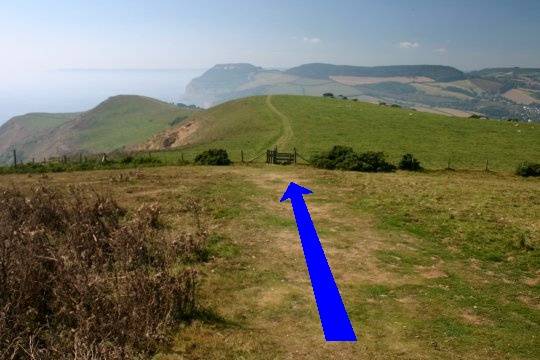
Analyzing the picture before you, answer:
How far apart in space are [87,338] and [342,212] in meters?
17.3

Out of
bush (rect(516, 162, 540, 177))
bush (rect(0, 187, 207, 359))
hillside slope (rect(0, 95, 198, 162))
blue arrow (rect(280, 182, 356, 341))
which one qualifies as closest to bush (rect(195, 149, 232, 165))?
blue arrow (rect(280, 182, 356, 341))

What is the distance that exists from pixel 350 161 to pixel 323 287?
26.1m

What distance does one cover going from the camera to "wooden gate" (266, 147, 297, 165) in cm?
4375

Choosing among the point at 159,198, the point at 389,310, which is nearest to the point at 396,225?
the point at 389,310

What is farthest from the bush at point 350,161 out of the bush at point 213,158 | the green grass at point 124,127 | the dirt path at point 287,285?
the green grass at point 124,127

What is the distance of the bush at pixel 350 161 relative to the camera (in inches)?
1570

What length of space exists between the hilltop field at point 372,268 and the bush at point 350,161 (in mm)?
7257

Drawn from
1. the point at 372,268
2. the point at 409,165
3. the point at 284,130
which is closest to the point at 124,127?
the point at 284,130

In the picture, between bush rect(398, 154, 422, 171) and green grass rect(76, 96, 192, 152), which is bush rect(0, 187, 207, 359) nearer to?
bush rect(398, 154, 422, 171)

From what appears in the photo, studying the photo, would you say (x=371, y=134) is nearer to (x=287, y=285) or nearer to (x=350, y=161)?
(x=350, y=161)

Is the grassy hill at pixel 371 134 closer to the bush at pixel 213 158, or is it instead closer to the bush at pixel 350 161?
the bush at pixel 213 158

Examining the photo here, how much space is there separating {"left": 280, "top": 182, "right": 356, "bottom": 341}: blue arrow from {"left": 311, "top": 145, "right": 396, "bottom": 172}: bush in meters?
16.5

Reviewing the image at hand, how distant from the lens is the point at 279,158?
43.8 m

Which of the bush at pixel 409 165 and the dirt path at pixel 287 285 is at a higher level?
the bush at pixel 409 165
